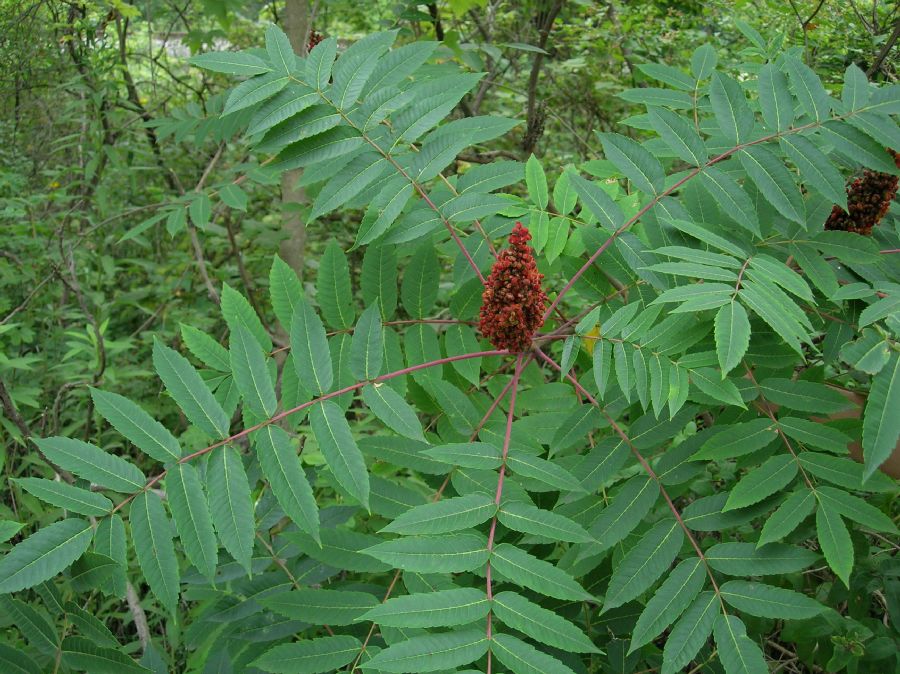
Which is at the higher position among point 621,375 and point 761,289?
point 761,289

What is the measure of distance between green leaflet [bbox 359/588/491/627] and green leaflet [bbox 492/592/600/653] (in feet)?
0.11

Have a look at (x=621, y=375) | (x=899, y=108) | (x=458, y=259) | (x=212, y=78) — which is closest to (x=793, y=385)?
(x=621, y=375)

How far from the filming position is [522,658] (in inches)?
53.1

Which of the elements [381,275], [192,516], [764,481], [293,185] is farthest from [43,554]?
[293,185]

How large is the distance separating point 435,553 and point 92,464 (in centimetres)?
72

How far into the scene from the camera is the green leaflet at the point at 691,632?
1.51 m

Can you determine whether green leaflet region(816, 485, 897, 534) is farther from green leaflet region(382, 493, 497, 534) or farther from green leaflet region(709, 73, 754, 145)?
green leaflet region(709, 73, 754, 145)

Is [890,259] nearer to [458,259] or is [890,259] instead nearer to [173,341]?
[458,259]

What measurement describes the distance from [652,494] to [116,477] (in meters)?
1.19

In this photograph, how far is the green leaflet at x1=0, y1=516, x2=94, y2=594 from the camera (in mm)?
1360

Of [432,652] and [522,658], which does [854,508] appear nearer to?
[522,658]

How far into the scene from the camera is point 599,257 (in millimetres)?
2062

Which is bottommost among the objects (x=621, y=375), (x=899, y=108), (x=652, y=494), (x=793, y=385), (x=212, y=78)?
(x=652, y=494)

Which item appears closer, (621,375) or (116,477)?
(116,477)
